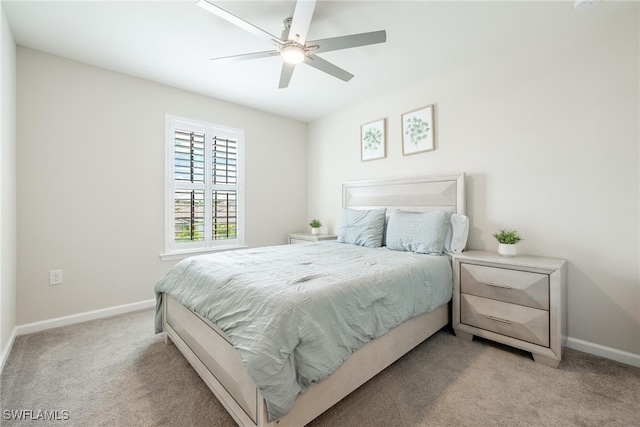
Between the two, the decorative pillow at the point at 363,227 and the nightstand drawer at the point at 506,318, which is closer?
the nightstand drawer at the point at 506,318

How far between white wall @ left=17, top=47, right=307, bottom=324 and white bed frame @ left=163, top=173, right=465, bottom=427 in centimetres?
112

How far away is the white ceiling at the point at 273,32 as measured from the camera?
6.27 ft

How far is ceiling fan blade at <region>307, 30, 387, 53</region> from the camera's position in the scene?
1.73 meters

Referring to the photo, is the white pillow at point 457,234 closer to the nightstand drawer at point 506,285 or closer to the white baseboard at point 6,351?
the nightstand drawer at point 506,285

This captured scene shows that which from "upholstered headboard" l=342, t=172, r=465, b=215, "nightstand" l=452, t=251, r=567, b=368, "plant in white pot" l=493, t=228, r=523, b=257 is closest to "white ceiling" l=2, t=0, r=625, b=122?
"upholstered headboard" l=342, t=172, r=465, b=215

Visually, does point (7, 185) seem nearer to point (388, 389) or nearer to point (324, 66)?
point (324, 66)

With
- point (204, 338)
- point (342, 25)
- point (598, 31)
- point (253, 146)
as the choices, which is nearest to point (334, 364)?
point (204, 338)

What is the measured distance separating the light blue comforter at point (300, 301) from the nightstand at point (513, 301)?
18 cm

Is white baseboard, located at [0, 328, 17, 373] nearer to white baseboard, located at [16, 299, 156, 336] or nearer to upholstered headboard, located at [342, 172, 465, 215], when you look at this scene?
white baseboard, located at [16, 299, 156, 336]

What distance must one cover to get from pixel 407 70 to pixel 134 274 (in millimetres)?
3581

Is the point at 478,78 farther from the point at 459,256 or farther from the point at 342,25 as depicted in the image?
the point at 459,256

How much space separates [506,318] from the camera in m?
2.01

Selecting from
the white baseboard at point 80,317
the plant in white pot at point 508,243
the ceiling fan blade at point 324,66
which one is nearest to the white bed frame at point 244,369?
the plant in white pot at point 508,243

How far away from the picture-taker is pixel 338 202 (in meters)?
3.99
